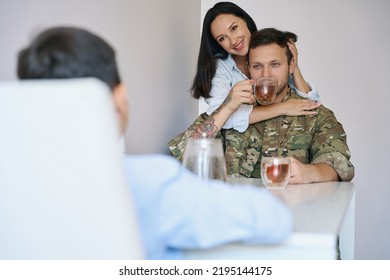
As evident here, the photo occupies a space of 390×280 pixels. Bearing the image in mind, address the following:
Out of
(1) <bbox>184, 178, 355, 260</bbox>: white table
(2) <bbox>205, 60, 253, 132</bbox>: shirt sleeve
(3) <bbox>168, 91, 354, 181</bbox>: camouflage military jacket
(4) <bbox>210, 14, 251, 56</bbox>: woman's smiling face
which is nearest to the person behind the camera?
(1) <bbox>184, 178, 355, 260</bbox>: white table

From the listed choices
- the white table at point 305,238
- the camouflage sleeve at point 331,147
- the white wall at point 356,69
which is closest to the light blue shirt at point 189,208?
the white table at point 305,238

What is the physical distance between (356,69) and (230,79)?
3.20ft

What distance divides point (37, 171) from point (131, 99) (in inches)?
47.9

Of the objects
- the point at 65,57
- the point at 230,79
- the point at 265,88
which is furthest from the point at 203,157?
the point at 230,79

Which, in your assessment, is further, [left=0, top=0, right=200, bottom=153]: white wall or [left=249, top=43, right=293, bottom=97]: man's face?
[left=249, top=43, right=293, bottom=97]: man's face

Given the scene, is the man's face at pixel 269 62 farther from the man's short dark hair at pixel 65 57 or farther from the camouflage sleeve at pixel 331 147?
the man's short dark hair at pixel 65 57

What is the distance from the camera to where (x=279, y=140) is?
179 cm

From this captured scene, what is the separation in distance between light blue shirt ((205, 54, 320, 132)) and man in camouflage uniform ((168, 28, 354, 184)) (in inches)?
1.4

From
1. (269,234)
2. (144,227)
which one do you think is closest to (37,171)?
(144,227)

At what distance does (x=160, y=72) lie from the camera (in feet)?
6.89

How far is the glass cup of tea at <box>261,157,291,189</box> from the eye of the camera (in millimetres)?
1133

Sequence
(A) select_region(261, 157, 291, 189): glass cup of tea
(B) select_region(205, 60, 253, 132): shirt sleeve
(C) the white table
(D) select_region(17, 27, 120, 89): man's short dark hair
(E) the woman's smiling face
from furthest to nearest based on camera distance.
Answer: (E) the woman's smiling face < (B) select_region(205, 60, 253, 132): shirt sleeve < (A) select_region(261, 157, 291, 189): glass cup of tea < (C) the white table < (D) select_region(17, 27, 120, 89): man's short dark hair

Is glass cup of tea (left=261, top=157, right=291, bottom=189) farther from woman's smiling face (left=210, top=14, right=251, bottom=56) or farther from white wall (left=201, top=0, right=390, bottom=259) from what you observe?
white wall (left=201, top=0, right=390, bottom=259)

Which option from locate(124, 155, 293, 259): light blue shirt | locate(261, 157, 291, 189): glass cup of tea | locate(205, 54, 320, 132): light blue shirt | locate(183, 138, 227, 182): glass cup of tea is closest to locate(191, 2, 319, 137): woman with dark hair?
locate(205, 54, 320, 132): light blue shirt
